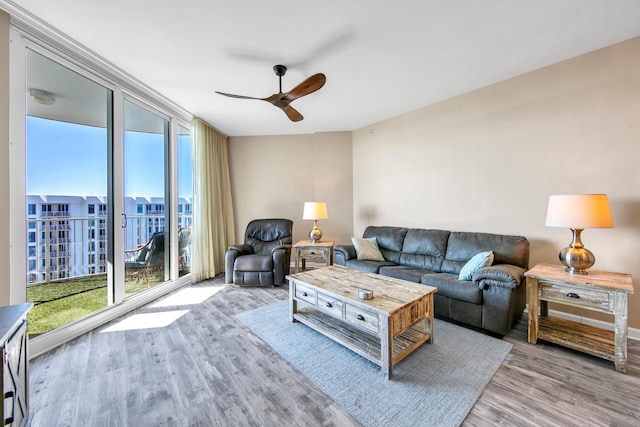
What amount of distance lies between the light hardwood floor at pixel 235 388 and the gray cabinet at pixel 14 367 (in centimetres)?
34

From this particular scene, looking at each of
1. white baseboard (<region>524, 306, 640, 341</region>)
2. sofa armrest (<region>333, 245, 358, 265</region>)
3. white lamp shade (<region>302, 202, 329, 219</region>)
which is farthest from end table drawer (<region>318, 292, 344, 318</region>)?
white baseboard (<region>524, 306, 640, 341</region>)

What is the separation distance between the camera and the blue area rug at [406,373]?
A: 1.44 meters

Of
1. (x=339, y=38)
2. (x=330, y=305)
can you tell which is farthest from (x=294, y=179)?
(x=330, y=305)

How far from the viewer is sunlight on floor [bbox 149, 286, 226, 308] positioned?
3.16 metres

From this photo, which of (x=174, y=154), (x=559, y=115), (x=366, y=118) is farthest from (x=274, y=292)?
(x=559, y=115)

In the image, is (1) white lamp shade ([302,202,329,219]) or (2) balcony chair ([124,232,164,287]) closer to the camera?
(2) balcony chair ([124,232,164,287])

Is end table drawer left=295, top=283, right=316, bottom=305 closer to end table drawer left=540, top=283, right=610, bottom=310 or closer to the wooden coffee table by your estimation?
the wooden coffee table

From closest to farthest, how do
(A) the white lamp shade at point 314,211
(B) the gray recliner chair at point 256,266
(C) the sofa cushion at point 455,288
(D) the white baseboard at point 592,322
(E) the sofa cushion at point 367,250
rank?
(D) the white baseboard at point 592,322 → (C) the sofa cushion at point 455,288 → (E) the sofa cushion at point 367,250 → (B) the gray recliner chair at point 256,266 → (A) the white lamp shade at point 314,211

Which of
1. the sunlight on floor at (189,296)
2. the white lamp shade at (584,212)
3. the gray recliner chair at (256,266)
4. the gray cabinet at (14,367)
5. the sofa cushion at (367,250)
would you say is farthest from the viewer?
the gray recliner chair at (256,266)

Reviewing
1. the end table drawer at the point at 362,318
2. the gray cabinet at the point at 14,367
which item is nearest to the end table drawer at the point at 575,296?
the end table drawer at the point at 362,318

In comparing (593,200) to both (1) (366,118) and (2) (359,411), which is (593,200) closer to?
(2) (359,411)

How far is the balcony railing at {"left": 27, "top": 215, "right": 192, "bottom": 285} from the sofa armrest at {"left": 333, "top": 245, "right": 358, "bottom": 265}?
8.87ft

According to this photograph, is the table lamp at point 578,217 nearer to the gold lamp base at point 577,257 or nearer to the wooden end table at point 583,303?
the gold lamp base at point 577,257

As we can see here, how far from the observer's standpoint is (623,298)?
174cm
